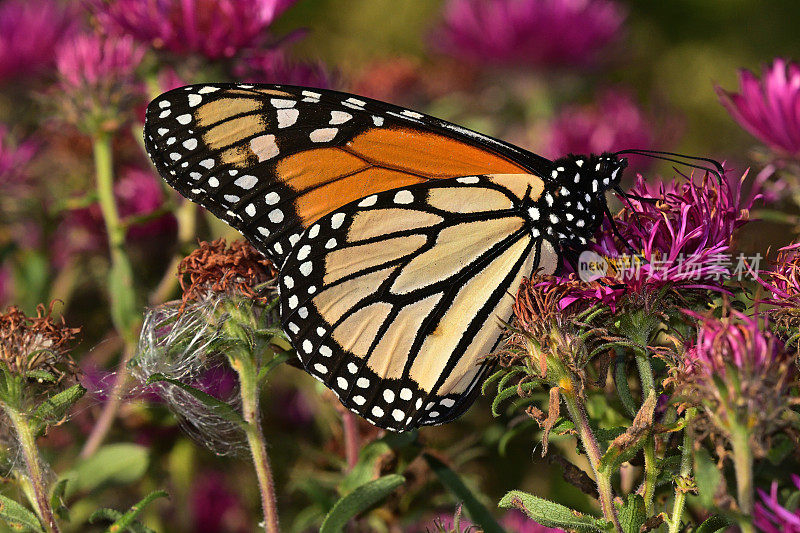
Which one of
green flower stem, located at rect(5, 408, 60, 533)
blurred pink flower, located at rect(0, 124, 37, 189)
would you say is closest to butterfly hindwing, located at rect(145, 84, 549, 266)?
green flower stem, located at rect(5, 408, 60, 533)

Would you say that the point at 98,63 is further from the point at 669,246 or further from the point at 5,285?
the point at 669,246

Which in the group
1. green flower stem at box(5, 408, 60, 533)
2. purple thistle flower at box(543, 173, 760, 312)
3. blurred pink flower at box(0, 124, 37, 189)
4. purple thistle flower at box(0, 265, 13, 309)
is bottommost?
green flower stem at box(5, 408, 60, 533)

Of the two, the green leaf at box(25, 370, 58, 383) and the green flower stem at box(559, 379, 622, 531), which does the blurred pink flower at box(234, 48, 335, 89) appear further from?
the green flower stem at box(559, 379, 622, 531)

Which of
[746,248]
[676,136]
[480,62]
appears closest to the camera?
[746,248]

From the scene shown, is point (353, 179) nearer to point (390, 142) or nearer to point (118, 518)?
point (390, 142)

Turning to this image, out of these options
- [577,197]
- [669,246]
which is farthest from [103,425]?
[669,246]

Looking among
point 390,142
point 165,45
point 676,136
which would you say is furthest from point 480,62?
point 390,142
